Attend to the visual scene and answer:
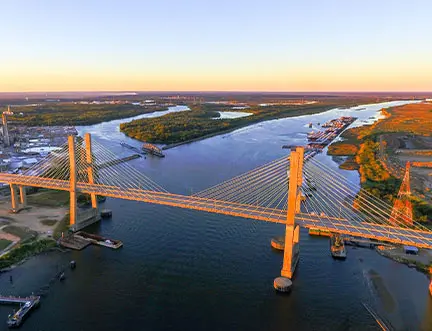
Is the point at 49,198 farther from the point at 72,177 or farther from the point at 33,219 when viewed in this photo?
the point at 72,177

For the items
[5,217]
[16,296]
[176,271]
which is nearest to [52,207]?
[5,217]

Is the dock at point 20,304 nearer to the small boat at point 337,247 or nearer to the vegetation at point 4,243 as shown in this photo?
the vegetation at point 4,243

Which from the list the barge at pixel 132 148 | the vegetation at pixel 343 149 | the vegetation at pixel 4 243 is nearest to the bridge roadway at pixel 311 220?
the vegetation at pixel 4 243

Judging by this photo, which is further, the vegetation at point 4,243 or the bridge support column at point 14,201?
the bridge support column at point 14,201

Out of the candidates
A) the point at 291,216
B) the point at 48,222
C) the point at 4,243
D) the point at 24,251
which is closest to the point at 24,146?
the point at 48,222

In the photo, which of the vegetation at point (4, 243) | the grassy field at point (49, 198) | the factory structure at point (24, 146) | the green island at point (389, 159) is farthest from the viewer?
the factory structure at point (24, 146)

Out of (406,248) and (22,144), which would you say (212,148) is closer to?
(22,144)
